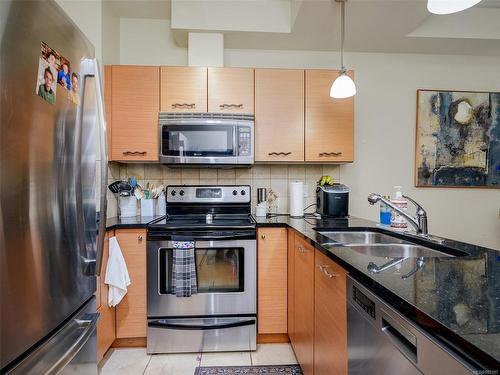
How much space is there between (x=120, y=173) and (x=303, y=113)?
1.70m

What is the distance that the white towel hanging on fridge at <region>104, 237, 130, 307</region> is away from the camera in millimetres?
1839

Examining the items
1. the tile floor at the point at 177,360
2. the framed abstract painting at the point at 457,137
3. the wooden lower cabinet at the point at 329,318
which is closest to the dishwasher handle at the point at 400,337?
the wooden lower cabinet at the point at 329,318

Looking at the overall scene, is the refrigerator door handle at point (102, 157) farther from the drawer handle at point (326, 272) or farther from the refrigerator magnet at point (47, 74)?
the drawer handle at point (326, 272)

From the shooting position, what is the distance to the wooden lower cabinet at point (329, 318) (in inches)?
40.8

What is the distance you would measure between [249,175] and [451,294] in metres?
2.02

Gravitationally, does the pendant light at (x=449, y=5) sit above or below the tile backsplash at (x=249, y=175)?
above

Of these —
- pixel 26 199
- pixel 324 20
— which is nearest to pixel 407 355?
pixel 26 199

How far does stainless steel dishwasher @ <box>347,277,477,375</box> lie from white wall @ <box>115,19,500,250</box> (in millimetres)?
1887

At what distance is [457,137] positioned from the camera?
263cm

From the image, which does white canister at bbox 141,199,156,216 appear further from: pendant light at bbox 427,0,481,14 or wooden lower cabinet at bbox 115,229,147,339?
pendant light at bbox 427,0,481,14

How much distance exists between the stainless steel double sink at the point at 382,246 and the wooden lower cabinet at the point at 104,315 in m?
1.44

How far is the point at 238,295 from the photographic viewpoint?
6.50 ft

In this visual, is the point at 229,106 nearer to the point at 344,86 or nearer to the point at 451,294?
the point at 344,86

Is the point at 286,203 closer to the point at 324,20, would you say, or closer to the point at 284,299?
the point at 284,299
